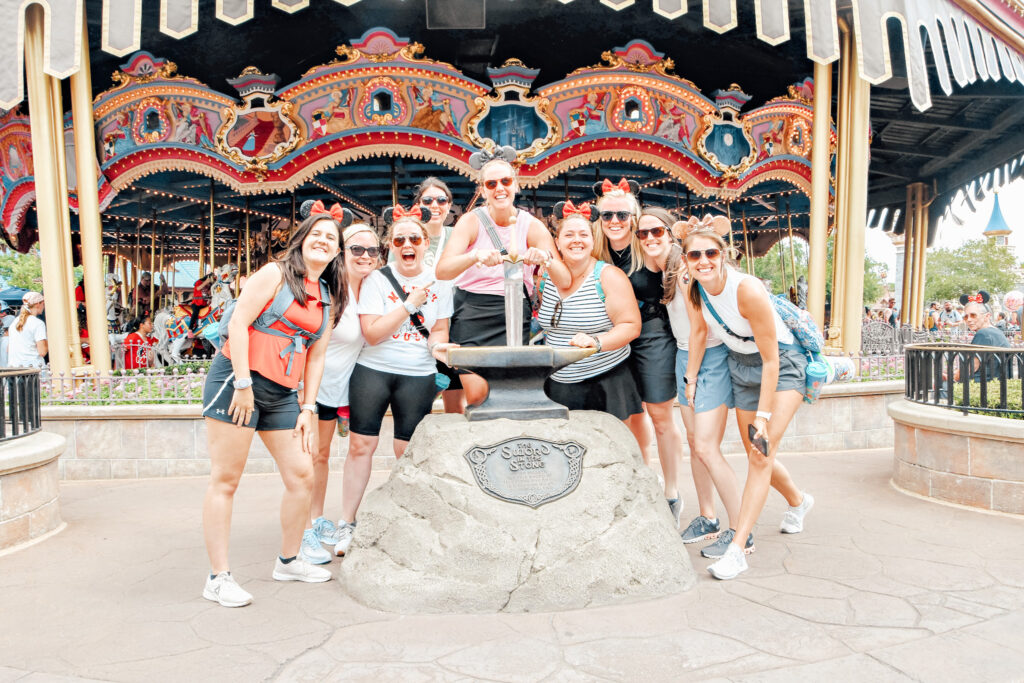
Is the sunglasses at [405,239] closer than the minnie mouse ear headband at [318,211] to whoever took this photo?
No

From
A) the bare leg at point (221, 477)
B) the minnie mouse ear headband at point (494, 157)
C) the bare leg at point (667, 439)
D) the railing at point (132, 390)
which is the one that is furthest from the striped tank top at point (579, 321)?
the railing at point (132, 390)

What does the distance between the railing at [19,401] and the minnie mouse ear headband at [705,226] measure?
179 inches

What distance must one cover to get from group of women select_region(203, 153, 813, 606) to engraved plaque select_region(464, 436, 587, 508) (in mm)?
610

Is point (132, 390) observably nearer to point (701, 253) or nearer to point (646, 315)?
point (646, 315)

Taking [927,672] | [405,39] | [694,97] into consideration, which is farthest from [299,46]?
[927,672]

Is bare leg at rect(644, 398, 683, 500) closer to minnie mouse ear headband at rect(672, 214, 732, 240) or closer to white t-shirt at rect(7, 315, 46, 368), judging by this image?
minnie mouse ear headband at rect(672, 214, 732, 240)

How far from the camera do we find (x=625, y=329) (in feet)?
13.8

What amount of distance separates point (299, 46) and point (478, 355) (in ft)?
30.2

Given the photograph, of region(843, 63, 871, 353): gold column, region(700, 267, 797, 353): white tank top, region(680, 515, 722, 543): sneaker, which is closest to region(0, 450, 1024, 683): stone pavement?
region(680, 515, 722, 543): sneaker

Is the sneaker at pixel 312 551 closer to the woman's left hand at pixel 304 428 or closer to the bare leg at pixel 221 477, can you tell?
the bare leg at pixel 221 477

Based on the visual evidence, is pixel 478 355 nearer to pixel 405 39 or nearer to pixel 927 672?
pixel 927 672

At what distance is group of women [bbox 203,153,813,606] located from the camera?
3646mm

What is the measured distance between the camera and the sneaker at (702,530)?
4.61 meters

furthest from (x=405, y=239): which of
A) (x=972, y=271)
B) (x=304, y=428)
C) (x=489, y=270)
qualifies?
(x=972, y=271)
